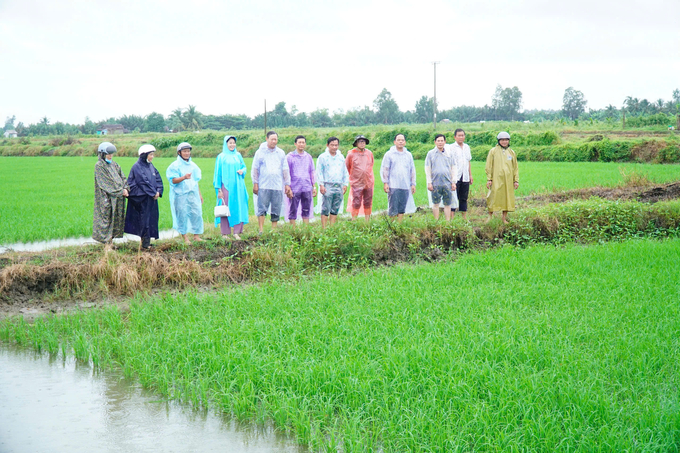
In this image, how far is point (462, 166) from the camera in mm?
9539


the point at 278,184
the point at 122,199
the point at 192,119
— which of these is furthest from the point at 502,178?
the point at 192,119

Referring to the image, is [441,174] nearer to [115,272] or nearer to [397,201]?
[397,201]

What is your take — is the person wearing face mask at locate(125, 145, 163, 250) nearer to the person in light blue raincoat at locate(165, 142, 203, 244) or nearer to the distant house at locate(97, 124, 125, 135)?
the person in light blue raincoat at locate(165, 142, 203, 244)

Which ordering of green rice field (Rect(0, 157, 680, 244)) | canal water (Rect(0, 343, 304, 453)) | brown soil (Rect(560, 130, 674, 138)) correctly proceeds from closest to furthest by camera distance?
1. canal water (Rect(0, 343, 304, 453))
2. green rice field (Rect(0, 157, 680, 244))
3. brown soil (Rect(560, 130, 674, 138))

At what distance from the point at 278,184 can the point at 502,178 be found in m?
3.67

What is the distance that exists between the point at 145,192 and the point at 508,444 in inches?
241

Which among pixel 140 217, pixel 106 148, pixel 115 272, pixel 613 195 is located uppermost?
pixel 106 148

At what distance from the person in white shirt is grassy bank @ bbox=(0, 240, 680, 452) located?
10.7ft

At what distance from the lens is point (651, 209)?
31.4ft

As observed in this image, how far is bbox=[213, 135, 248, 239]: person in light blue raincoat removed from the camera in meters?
8.48

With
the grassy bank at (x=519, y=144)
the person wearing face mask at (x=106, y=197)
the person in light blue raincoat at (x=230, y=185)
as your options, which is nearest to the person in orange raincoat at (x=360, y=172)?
the person in light blue raincoat at (x=230, y=185)

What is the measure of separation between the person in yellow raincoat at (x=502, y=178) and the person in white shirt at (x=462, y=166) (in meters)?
0.45

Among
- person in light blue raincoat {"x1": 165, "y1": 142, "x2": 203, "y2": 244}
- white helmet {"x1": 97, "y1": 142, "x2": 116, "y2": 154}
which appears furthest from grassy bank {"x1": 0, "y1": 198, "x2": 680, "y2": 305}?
white helmet {"x1": 97, "y1": 142, "x2": 116, "y2": 154}

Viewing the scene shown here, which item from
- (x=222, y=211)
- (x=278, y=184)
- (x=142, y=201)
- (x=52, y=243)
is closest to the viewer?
(x=142, y=201)
